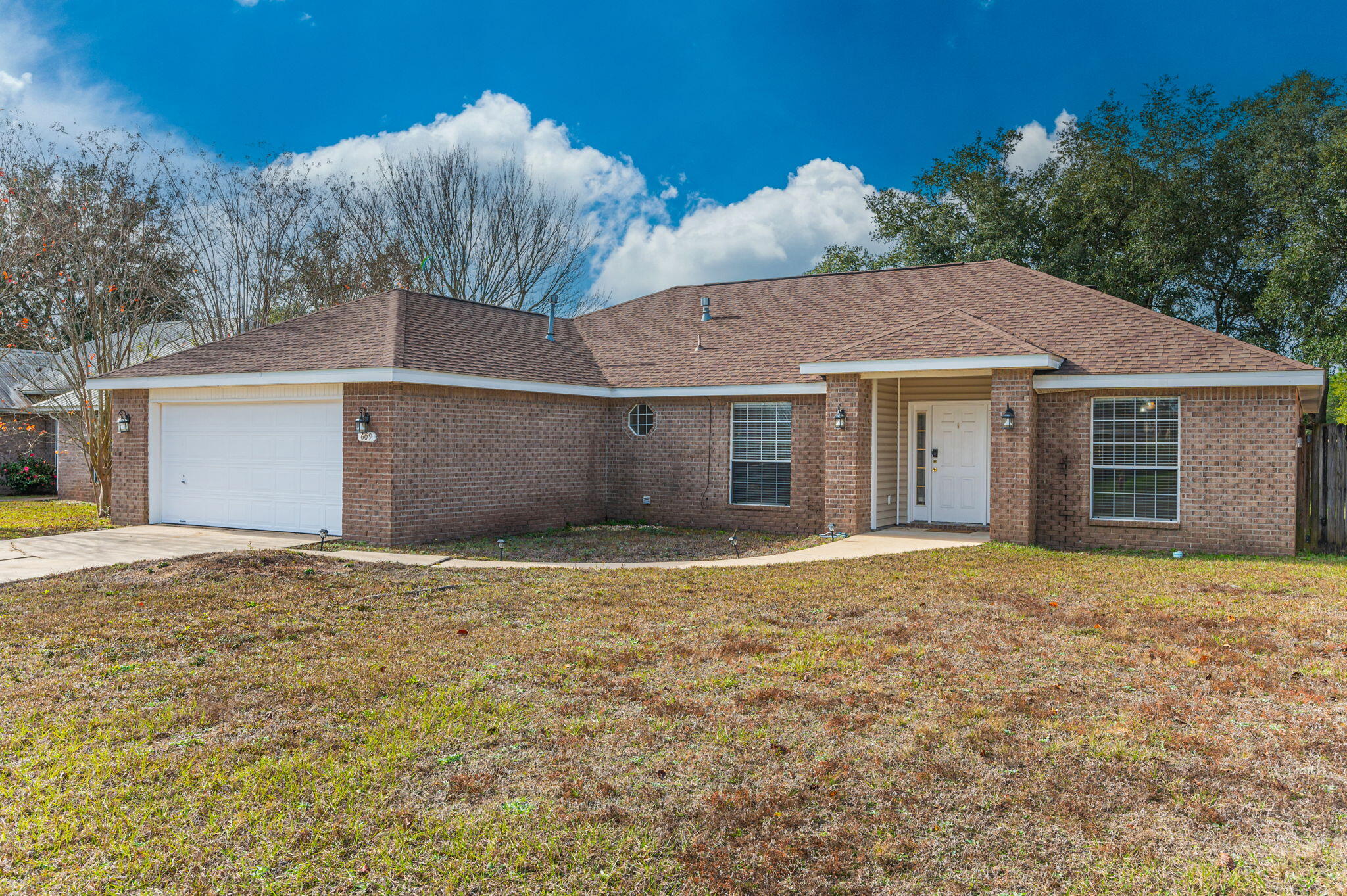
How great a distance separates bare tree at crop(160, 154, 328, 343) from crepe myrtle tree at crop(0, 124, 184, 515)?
8.00ft

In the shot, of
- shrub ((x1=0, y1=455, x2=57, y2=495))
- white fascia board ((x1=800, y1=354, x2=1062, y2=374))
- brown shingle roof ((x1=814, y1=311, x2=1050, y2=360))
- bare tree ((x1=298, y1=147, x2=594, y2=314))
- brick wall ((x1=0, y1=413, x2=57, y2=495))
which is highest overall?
bare tree ((x1=298, y1=147, x2=594, y2=314))

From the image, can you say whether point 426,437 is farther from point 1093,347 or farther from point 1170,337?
point 1170,337

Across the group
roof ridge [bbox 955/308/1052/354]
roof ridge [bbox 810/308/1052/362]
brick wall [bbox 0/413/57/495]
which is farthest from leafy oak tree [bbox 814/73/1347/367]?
brick wall [bbox 0/413/57/495]

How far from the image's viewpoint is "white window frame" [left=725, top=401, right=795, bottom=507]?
15.3m

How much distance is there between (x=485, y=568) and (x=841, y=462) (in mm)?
6184

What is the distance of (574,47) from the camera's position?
20734 mm

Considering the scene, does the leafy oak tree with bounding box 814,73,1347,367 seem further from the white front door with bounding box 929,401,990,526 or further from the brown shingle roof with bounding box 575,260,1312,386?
the white front door with bounding box 929,401,990,526

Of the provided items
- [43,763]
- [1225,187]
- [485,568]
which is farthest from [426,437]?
[1225,187]

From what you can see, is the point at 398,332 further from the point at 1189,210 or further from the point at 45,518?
the point at 1189,210

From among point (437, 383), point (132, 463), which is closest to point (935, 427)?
point (437, 383)

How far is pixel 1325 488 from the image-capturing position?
1302cm

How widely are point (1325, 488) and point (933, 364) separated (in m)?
6.25

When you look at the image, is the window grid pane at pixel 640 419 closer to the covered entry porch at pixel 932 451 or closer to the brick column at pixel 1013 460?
the covered entry porch at pixel 932 451

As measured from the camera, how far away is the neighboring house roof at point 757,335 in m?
13.1
